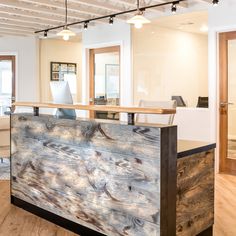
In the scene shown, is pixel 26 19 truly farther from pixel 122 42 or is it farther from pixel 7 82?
pixel 7 82

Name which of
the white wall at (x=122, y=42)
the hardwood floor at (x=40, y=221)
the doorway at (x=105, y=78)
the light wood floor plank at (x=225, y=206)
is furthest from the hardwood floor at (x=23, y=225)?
the doorway at (x=105, y=78)

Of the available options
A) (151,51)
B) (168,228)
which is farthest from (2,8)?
(168,228)

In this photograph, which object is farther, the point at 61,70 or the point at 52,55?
the point at 61,70

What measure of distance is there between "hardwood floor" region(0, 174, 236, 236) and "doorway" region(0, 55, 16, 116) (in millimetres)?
4906

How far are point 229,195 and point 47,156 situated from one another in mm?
2285

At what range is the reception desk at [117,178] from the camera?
239 cm

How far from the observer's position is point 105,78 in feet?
23.7

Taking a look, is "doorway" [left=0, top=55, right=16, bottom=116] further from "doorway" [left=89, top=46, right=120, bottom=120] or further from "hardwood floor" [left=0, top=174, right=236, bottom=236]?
"hardwood floor" [left=0, top=174, right=236, bottom=236]

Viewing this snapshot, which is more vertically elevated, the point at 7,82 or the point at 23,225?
the point at 7,82

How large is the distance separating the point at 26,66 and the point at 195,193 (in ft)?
21.8

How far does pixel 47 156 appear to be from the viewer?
130 inches

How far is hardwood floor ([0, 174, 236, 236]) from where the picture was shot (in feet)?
10.1

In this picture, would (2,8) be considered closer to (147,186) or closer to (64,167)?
(64,167)

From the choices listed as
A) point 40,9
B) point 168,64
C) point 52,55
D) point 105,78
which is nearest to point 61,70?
point 52,55
